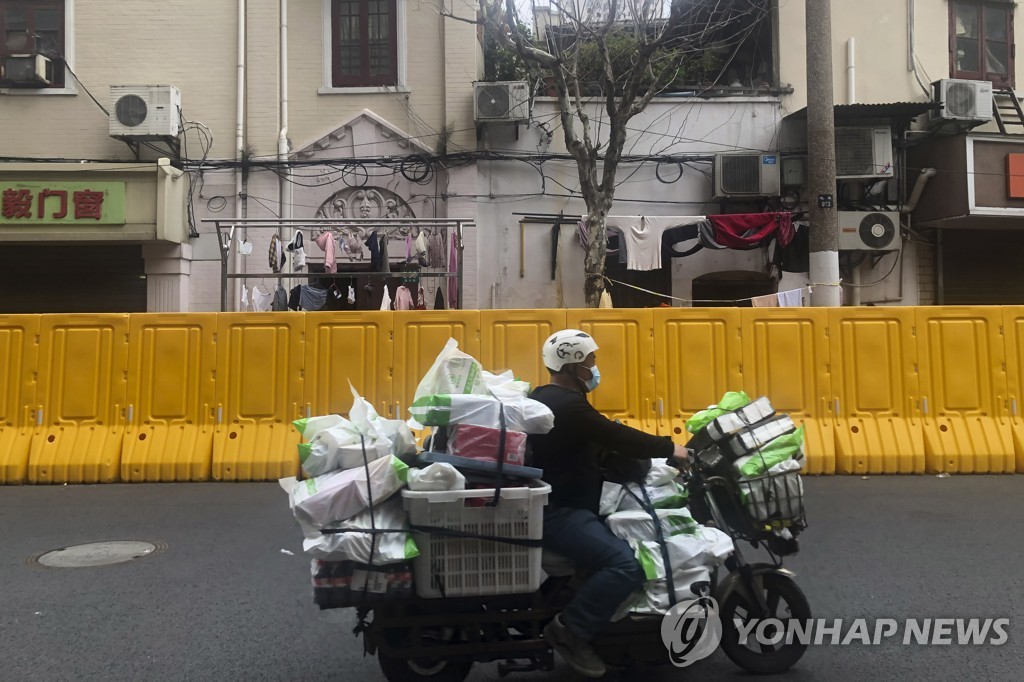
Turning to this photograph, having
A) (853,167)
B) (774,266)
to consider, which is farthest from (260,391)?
(853,167)

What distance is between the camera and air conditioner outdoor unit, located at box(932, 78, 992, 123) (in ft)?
46.3

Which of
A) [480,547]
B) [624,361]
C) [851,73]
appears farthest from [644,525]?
[851,73]

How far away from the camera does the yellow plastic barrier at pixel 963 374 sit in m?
9.21

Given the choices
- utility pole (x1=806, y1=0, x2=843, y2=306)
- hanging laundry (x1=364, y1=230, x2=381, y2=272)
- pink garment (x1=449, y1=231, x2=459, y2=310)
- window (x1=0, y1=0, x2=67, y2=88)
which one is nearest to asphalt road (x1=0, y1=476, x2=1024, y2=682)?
utility pole (x1=806, y1=0, x2=843, y2=306)

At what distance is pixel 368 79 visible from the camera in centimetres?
1514

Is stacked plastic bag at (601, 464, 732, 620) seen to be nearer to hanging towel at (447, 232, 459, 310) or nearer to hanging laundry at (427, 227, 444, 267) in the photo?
hanging towel at (447, 232, 459, 310)

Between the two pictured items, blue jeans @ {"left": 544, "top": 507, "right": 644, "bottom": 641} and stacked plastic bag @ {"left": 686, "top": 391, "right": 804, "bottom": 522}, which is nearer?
blue jeans @ {"left": 544, "top": 507, "right": 644, "bottom": 641}

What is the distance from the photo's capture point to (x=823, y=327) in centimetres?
945

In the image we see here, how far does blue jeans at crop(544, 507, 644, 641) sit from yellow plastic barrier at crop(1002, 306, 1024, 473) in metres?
7.56

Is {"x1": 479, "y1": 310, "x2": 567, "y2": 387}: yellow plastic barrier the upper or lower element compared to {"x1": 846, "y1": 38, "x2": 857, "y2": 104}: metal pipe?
lower

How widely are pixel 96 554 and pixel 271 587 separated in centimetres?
177

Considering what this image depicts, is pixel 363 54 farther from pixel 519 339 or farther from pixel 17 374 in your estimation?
pixel 17 374

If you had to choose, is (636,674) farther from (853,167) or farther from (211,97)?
(211,97)

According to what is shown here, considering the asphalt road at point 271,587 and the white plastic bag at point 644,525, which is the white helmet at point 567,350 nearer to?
the white plastic bag at point 644,525
